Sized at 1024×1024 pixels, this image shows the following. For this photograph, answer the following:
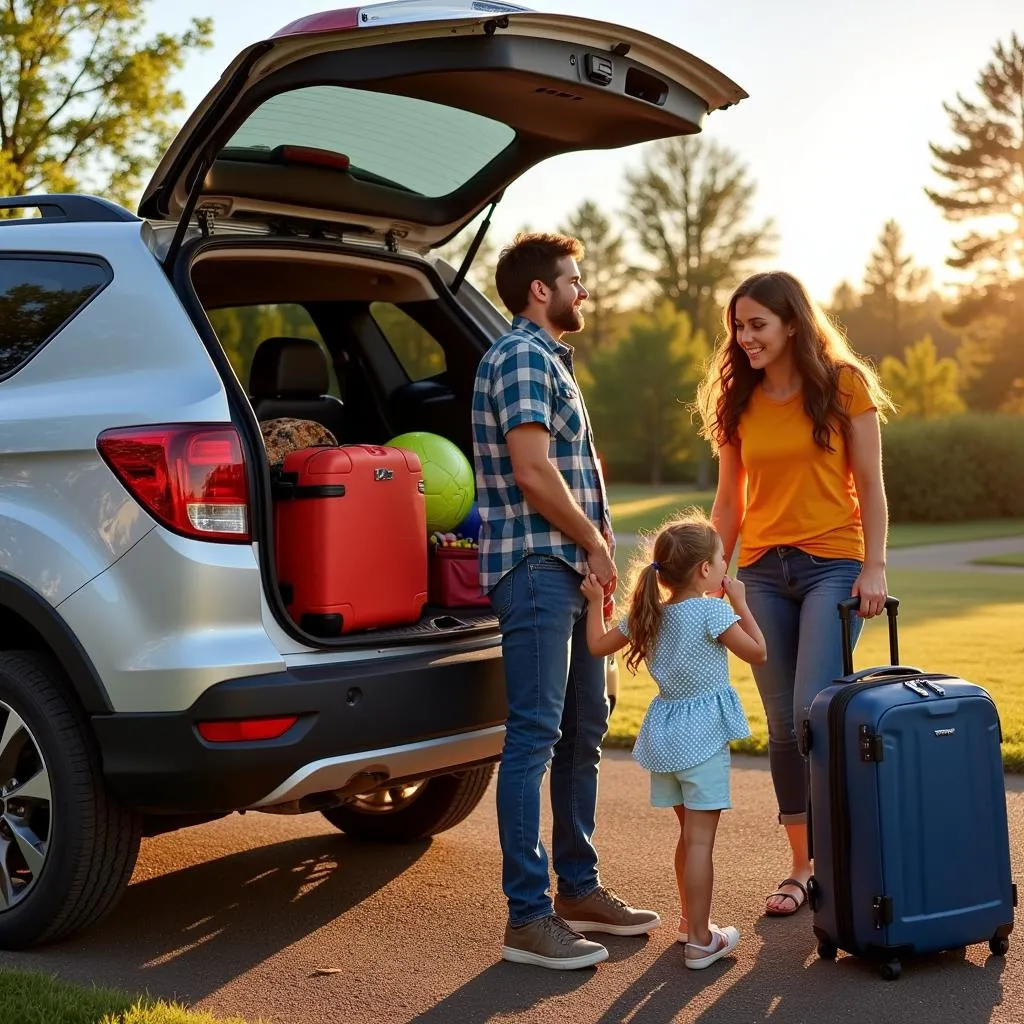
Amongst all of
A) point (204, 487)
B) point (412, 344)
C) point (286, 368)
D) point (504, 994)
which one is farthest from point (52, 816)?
point (412, 344)

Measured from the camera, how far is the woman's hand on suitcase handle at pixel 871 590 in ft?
14.3

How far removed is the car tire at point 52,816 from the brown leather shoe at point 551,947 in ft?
3.56

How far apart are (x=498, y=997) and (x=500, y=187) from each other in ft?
8.58

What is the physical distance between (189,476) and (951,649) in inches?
323

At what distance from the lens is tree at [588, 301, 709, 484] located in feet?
160

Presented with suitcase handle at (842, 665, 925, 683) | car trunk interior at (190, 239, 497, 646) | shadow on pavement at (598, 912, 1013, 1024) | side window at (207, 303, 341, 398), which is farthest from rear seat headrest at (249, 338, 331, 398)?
side window at (207, 303, 341, 398)

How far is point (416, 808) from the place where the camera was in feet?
17.7

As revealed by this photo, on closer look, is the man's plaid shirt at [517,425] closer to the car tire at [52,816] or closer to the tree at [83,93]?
the car tire at [52,816]

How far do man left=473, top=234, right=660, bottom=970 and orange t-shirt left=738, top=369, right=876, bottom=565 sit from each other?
589 millimetres

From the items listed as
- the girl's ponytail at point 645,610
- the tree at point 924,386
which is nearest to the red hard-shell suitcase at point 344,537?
the girl's ponytail at point 645,610

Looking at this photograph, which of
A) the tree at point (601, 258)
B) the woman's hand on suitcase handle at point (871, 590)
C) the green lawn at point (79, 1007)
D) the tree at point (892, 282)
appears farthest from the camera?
the tree at point (892, 282)

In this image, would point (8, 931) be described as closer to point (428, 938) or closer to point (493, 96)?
point (428, 938)

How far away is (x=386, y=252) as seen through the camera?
5.08 meters

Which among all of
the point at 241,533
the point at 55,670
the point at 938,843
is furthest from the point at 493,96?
the point at 938,843
